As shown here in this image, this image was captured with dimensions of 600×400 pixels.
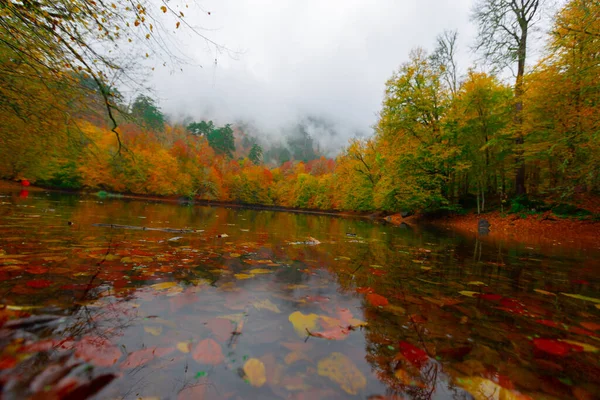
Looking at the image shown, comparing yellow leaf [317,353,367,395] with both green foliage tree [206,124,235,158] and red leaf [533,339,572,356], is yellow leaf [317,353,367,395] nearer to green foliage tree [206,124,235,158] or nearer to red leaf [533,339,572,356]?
red leaf [533,339,572,356]

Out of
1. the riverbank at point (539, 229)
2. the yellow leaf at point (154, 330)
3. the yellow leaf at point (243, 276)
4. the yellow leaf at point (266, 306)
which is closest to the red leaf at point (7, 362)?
the yellow leaf at point (154, 330)

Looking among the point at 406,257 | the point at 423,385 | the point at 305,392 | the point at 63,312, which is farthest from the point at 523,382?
the point at 406,257

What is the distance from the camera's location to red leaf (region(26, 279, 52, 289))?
2.07m

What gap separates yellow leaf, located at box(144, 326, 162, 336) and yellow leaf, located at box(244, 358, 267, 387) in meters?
0.68

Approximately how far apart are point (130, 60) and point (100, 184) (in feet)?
167

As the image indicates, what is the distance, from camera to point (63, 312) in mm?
1688

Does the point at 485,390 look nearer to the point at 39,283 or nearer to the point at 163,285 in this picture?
the point at 163,285

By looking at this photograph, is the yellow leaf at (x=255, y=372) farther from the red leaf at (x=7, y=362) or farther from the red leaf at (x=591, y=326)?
the red leaf at (x=591, y=326)

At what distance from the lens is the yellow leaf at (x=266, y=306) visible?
2100 mm

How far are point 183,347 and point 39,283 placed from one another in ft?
5.73

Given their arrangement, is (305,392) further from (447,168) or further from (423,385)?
(447,168)

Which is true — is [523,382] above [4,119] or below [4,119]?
below

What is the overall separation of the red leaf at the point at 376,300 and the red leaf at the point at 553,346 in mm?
1058

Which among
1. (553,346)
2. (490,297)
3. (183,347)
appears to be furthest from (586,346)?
(183,347)
